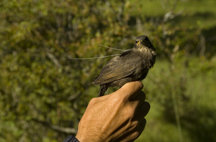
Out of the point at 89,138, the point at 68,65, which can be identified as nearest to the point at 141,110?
the point at 89,138

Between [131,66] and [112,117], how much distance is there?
53cm

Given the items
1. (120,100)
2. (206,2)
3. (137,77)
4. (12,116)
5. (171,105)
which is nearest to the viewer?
(120,100)

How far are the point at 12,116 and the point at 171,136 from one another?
2.83 meters

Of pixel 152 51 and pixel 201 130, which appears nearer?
pixel 152 51

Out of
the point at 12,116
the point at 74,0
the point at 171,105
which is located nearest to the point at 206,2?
the point at 171,105

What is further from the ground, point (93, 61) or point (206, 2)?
point (93, 61)

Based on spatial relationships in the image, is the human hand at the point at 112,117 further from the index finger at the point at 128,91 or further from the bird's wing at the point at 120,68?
the bird's wing at the point at 120,68

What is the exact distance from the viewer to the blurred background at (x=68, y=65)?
4.35 m

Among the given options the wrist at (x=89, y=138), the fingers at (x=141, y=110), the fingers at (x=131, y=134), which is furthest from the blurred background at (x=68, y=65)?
the wrist at (x=89, y=138)

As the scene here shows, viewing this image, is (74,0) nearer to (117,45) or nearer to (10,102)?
(117,45)

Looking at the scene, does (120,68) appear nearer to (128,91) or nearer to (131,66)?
(131,66)

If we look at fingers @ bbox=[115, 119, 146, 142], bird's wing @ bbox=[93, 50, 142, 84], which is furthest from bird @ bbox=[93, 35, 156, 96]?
fingers @ bbox=[115, 119, 146, 142]

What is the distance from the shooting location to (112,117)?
255 cm

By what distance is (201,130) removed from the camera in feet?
18.0
